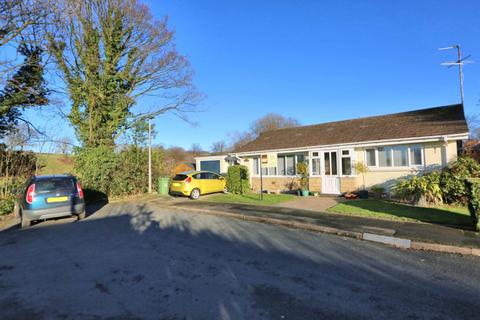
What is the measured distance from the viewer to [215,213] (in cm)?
999

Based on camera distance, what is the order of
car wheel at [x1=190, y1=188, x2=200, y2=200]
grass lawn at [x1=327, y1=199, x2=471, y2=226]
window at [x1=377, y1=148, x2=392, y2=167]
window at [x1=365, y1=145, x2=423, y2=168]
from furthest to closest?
1. car wheel at [x1=190, y1=188, x2=200, y2=200]
2. window at [x1=377, y1=148, x2=392, y2=167]
3. window at [x1=365, y1=145, x2=423, y2=168]
4. grass lawn at [x1=327, y1=199, x2=471, y2=226]

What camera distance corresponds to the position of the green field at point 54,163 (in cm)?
1394

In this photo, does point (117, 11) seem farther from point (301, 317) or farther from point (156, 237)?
point (301, 317)

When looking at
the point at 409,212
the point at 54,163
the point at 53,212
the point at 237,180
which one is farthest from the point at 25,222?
the point at 409,212

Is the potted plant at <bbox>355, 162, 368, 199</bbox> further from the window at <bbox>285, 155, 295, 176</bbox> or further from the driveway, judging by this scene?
the driveway

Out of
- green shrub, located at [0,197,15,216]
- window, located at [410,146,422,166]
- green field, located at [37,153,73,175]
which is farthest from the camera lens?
green field, located at [37,153,73,175]

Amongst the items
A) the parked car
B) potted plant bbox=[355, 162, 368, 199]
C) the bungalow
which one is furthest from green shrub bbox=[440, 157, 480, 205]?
the parked car

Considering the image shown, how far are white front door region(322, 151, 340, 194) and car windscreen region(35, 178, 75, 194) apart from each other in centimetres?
1231

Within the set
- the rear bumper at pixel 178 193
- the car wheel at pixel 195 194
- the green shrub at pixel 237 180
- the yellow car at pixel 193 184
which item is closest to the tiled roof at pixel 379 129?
the green shrub at pixel 237 180

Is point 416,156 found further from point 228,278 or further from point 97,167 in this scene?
point 97,167

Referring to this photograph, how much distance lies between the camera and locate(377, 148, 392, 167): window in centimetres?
1331

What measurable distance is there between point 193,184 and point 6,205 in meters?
7.96

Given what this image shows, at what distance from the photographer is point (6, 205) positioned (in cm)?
1038

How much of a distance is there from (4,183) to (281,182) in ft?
47.3
